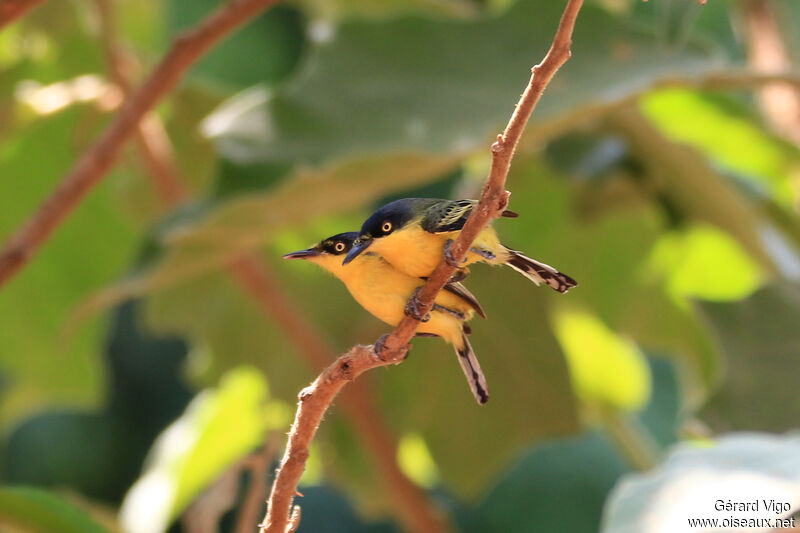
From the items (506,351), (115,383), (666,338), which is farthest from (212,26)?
(115,383)

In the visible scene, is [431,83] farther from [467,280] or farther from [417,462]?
[417,462]

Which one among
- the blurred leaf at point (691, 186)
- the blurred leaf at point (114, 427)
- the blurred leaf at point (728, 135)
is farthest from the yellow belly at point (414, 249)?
the blurred leaf at point (114, 427)

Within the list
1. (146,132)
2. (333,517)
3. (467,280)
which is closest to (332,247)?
(467,280)

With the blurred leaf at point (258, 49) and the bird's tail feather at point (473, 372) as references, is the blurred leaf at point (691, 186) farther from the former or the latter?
the bird's tail feather at point (473, 372)

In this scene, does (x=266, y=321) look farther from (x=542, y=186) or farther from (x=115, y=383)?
(x=115, y=383)

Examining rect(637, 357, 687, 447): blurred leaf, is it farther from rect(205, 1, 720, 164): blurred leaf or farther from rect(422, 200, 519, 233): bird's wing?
rect(422, 200, 519, 233): bird's wing

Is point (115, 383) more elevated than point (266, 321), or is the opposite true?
point (115, 383)

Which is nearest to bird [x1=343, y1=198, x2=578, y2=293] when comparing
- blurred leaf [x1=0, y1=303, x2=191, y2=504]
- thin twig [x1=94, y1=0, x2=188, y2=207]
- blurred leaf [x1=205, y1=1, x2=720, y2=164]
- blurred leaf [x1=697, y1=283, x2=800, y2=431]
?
blurred leaf [x1=205, y1=1, x2=720, y2=164]
